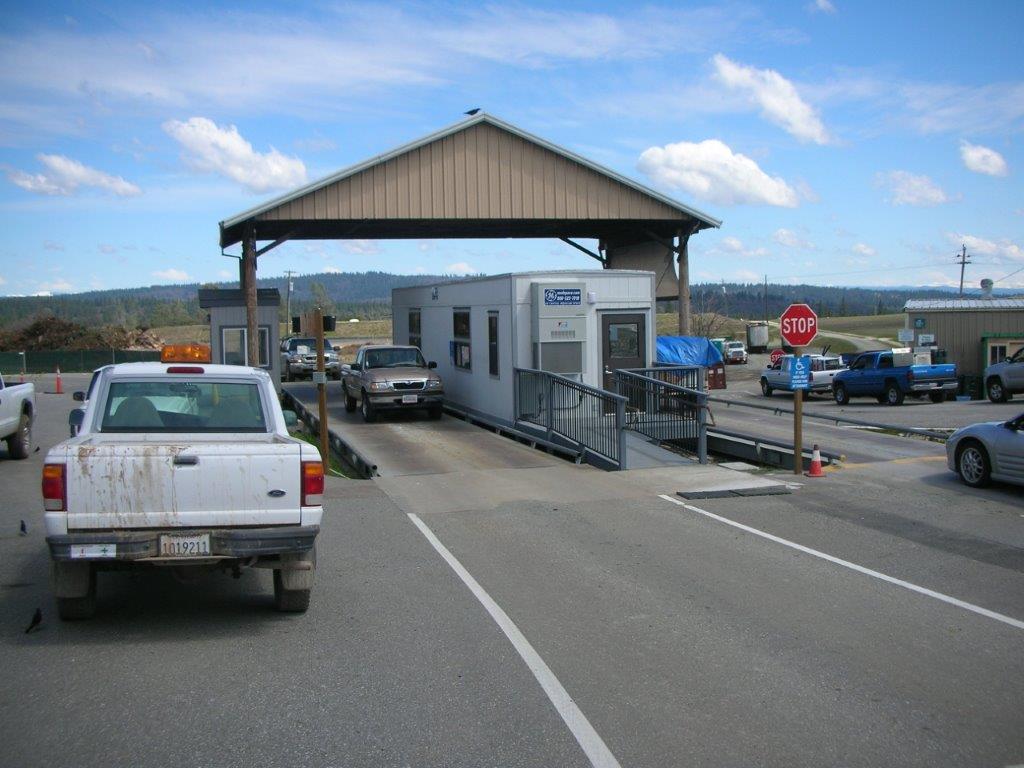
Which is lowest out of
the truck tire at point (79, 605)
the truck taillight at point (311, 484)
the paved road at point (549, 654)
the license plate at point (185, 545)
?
the paved road at point (549, 654)

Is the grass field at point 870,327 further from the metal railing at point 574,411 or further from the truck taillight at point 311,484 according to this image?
the truck taillight at point 311,484

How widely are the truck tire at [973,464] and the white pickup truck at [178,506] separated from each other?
10190 mm

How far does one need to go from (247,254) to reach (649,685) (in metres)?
20.6

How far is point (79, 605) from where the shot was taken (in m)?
7.10

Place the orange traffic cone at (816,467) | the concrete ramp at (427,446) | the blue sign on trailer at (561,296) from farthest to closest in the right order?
→ 1. the blue sign on trailer at (561,296)
2. the concrete ramp at (427,446)
3. the orange traffic cone at (816,467)

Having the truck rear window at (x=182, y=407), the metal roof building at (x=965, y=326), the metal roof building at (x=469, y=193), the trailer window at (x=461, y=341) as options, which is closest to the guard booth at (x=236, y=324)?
the metal roof building at (x=469, y=193)

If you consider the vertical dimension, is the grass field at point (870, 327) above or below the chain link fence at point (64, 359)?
above

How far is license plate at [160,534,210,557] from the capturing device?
671 cm

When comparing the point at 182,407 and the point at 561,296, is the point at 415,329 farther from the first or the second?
the point at 182,407

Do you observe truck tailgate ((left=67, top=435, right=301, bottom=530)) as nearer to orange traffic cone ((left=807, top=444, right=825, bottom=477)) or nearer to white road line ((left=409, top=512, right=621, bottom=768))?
white road line ((left=409, top=512, right=621, bottom=768))

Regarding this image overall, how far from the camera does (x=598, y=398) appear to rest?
54.6ft

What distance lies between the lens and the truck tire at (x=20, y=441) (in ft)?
56.4

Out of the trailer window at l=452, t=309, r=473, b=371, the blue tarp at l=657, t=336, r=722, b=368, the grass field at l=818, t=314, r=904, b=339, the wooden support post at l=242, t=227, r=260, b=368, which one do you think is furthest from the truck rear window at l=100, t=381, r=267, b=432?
the grass field at l=818, t=314, r=904, b=339

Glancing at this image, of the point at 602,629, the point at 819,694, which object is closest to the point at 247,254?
the point at 602,629
